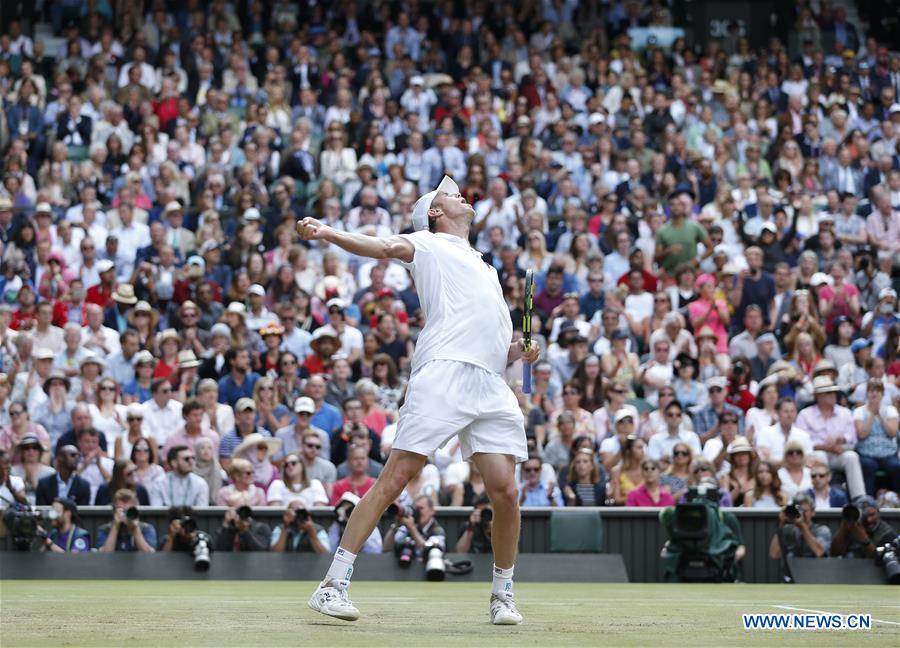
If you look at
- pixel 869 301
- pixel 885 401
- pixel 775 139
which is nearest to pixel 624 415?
pixel 885 401

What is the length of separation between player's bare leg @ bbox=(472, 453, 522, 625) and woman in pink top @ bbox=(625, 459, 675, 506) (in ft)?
23.4

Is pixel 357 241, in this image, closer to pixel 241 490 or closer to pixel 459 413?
pixel 459 413

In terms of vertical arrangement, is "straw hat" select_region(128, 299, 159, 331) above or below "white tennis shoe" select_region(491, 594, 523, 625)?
above

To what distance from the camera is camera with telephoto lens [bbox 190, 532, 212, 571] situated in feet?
42.9

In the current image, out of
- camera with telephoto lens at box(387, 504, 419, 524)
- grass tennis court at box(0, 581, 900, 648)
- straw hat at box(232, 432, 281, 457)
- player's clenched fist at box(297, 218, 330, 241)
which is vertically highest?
player's clenched fist at box(297, 218, 330, 241)

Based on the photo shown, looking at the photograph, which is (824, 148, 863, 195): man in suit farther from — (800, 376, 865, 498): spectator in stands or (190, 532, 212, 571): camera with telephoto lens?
(190, 532, 212, 571): camera with telephoto lens

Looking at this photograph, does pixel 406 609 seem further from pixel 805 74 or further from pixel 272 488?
pixel 805 74

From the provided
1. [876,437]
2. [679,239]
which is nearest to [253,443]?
[876,437]

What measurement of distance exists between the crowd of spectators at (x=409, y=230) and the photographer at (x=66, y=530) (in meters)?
0.25

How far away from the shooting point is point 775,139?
2298cm

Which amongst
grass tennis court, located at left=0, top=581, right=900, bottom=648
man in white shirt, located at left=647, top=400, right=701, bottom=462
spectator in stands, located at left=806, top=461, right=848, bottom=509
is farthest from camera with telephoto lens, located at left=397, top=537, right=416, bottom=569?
spectator in stands, located at left=806, top=461, right=848, bottom=509

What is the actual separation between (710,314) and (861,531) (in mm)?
5022

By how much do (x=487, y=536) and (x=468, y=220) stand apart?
6.21 metres

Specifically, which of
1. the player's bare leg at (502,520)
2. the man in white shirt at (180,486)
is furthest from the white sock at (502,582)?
the man in white shirt at (180,486)
